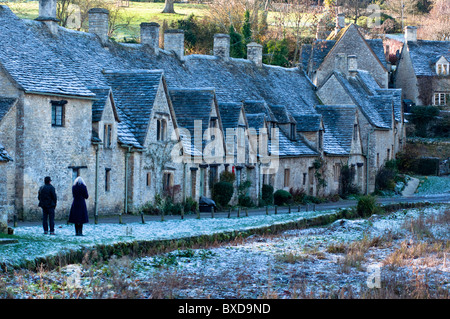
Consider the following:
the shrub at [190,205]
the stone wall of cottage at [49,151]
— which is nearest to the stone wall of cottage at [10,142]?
the stone wall of cottage at [49,151]

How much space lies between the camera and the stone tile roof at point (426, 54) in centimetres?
7988

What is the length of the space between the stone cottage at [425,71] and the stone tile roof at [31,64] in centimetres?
5299

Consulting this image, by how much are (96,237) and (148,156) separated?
41.8 feet

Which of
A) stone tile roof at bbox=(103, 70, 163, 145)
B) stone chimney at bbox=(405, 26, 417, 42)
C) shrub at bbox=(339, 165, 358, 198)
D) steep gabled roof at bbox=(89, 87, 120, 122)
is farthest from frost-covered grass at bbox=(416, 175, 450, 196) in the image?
steep gabled roof at bbox=(89, 87, 120, 122)

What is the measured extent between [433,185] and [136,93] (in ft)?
103

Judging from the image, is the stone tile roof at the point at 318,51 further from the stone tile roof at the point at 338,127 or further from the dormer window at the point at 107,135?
the dormer window at the point at 107,135

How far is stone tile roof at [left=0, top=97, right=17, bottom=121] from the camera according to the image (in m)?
28.2

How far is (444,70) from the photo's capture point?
262ft

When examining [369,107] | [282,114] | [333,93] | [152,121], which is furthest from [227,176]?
[369,107]

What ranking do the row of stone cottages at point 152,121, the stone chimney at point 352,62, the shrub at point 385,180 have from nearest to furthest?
1. the row of stone cottages at point 152,121
2. the shrub at point 385,180
3. the stone chimney at point 352,62

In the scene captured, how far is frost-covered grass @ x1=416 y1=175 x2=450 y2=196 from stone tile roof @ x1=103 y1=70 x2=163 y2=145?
92.3 feet

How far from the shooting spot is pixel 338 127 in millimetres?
55594

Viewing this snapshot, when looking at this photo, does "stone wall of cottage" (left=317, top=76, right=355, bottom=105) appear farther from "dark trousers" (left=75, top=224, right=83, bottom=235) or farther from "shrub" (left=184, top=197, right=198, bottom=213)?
"dark trousers" (left=75, top=224, right=83, bottom=235)

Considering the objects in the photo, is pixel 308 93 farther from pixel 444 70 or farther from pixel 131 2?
pixel 131 2
